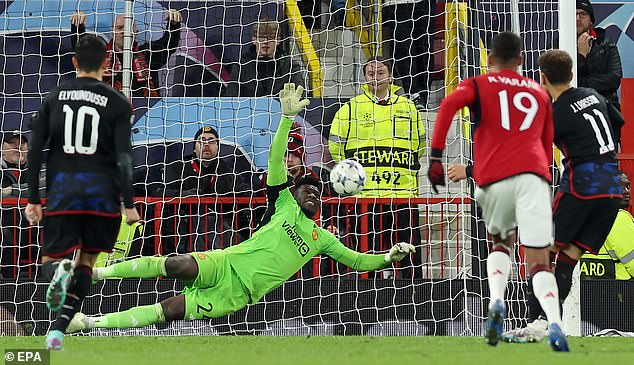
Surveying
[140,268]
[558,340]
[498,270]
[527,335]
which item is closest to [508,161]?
[498,270]

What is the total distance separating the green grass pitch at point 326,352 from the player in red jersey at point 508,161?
412 mm

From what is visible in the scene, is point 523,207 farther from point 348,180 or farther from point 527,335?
point 348,180

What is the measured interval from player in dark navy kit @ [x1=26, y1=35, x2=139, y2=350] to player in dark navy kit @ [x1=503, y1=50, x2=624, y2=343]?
2938mm

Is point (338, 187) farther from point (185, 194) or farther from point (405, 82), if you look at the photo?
point (405, 82)

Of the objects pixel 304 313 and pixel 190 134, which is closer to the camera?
pixel 304 313

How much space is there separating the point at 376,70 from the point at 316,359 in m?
5.85

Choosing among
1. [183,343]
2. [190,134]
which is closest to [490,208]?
[183,343]

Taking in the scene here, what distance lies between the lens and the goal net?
1059cm

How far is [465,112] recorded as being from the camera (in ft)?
36.9

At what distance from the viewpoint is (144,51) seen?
40.2ft

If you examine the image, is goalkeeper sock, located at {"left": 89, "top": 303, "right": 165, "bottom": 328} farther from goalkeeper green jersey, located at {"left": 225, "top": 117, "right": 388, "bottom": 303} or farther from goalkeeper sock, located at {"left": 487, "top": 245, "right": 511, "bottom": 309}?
goalkeeper sock, located at {"left": 487, "top": 245, "right": 511, "bottom": 309}

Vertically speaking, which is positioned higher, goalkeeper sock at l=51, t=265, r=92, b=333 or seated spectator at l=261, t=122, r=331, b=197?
seated spectator at l=261, t=122, r=331, b=197

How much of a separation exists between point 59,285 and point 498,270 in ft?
8.57

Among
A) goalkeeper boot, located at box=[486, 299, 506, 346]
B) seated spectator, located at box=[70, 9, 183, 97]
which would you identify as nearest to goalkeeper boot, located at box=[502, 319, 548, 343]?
goalkeeper boot, located at box=[486, 299, 506, 346]
